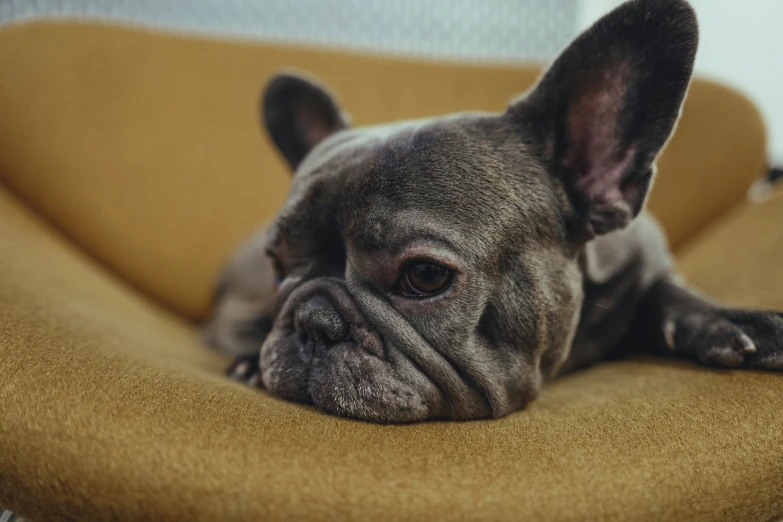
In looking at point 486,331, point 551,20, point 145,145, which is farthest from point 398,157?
point 551,20

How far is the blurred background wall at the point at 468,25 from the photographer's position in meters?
2.93

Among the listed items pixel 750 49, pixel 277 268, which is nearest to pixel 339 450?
pixel 277 268

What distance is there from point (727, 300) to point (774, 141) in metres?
2.13

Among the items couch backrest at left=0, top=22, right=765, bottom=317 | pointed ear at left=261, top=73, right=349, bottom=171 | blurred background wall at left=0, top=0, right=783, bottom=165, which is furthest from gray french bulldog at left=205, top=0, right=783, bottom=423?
blurred background wall at left=0, top=0, right=783, bottom=165

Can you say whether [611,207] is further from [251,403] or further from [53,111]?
[53,111]

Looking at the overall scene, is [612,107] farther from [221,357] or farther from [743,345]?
[221,357]

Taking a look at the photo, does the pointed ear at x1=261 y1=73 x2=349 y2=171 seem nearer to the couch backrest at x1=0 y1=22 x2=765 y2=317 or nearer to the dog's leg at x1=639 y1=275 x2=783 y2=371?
the couch backrest at x1=0 y1=22 x2=765 y2=317

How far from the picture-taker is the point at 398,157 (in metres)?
1.12

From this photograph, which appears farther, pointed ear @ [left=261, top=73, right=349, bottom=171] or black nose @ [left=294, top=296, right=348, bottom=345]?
pointed ear @ [left=261, top=73, right=349, bottom=171]

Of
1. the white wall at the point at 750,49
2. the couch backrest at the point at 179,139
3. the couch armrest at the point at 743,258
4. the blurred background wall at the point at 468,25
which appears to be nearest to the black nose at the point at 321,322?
the couch armrest at the point at 743,258

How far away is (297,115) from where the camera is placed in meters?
1.69

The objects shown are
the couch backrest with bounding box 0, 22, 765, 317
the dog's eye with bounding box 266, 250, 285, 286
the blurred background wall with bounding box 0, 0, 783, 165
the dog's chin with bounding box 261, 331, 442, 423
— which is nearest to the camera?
the dog's chin with bounding box 261, 331, 442, 423

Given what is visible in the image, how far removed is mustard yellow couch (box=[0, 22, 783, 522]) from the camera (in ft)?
2.53

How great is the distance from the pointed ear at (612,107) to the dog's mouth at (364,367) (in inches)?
16.7
